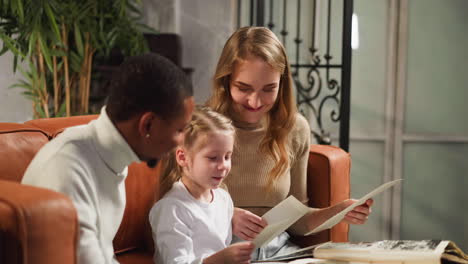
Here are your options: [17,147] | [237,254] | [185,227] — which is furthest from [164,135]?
[17,147]

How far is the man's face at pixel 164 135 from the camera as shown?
99cm

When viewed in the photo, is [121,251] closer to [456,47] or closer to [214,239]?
[214,239]

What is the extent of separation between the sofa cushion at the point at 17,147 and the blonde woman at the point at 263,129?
0.51 m

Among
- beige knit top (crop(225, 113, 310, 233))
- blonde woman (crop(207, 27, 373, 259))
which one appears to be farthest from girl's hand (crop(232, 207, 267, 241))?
beige knit top (crop(225, 113, 310, 233))

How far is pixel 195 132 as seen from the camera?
1.47m

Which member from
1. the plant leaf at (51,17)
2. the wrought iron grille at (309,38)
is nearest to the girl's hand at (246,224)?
the plant leaf at (51,17)

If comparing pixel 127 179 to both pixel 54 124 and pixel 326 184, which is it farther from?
pixel 326 184

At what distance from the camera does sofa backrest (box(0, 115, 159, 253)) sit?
144 cm

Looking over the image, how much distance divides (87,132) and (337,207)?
35.0 inches

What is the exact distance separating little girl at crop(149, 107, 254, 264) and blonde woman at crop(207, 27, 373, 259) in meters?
0.14

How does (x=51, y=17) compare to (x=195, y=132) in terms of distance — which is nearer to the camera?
(x=195, y=132)

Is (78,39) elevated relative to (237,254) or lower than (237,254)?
elevated

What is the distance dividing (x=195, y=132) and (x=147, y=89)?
19.9 inches

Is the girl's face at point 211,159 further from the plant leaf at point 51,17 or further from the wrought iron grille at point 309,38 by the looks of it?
the wrought iron grille at point 309,38
